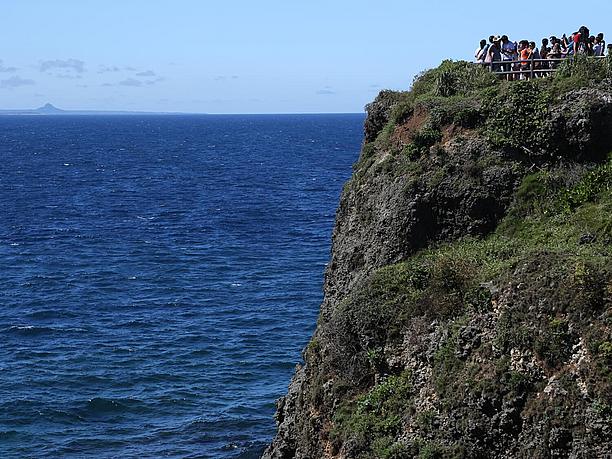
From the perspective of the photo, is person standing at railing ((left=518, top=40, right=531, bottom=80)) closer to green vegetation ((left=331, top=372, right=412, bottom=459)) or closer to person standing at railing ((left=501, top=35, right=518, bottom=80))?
person standing at railing ((left=501, top=35, right=518, bottom=80))

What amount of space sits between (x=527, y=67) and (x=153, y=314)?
89.2 feet

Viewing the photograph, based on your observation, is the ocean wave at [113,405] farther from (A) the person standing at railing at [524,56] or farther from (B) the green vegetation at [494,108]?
(A) the person standing at railing at [524,56]

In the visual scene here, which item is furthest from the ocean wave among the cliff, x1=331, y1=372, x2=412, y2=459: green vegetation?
x1=331, y1=372, x2=412, y2=459: green vegetation

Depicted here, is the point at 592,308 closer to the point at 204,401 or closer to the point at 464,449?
the point at 464,449

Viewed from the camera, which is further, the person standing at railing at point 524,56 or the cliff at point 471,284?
the person standing at railing at point 524,56

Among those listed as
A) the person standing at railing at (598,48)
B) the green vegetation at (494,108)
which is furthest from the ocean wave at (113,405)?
the person standing at railing at (598,48)

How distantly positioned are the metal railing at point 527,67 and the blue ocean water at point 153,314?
16.2 m

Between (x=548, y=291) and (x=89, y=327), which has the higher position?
(x=548, y=291)

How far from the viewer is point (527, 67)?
107 ft

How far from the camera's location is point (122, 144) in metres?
197

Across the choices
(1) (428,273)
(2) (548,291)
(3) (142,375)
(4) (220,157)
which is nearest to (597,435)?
(2) (548,291)

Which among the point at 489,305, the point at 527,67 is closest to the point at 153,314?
the point at 527,67

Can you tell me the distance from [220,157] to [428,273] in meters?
136

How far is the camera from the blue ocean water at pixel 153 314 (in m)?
37.2
